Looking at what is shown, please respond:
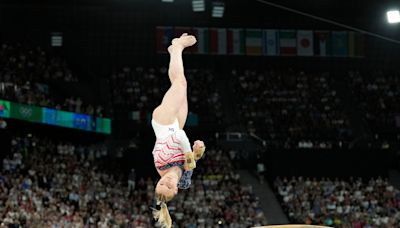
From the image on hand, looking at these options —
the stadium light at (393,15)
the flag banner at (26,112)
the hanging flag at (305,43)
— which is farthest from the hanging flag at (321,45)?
the flag banner at (26,112)

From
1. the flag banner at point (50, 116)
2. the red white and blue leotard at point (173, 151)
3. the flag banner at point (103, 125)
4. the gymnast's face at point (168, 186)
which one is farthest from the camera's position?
the flag banner at point (103, 125)

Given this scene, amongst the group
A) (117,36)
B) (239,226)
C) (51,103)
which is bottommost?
(239,226)

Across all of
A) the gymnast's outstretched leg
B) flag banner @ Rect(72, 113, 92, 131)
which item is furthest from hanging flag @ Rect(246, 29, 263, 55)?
the gymnast's outstretched leg

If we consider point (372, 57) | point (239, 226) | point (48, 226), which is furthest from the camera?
point (372, 57)

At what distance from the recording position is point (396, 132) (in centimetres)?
2950

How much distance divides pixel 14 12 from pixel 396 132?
59.2 feet

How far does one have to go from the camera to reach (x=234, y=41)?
113ft

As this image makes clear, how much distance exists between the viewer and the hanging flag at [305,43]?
34.8 meters

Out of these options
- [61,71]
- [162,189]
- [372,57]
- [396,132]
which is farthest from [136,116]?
[162,189]

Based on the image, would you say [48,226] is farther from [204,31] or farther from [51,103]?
[204,31]

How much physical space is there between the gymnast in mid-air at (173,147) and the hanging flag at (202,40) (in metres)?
23.8

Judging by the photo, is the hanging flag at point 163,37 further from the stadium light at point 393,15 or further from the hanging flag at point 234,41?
the stadium light at point 393,15

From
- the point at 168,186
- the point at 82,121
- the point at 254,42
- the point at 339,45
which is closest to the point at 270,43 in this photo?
the point at 254,42

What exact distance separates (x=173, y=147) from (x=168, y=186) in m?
0.74
